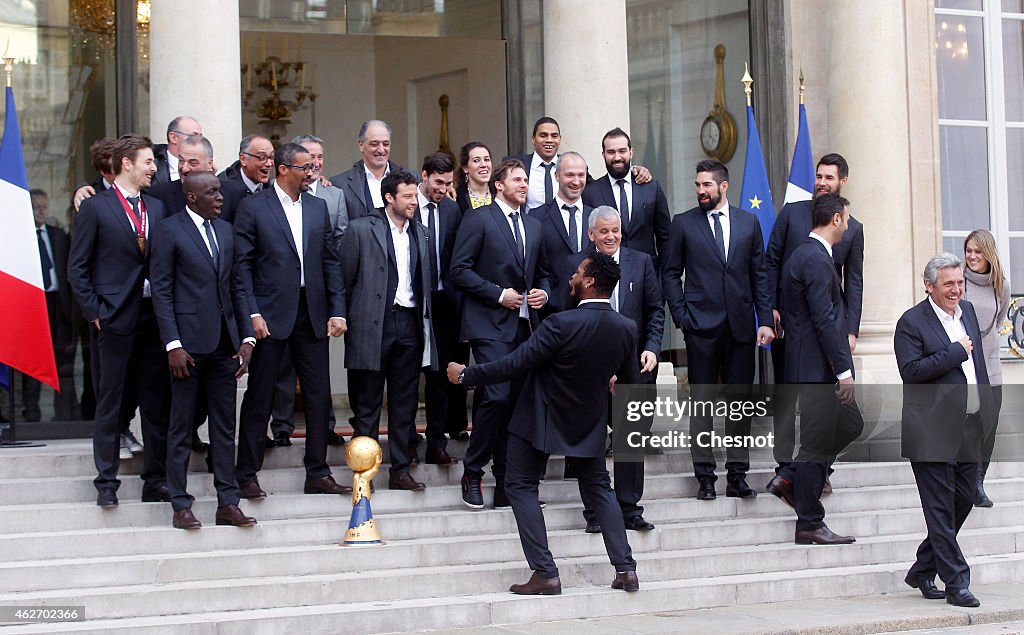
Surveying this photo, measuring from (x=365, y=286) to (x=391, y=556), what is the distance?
174 cm

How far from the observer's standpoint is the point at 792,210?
10.1 meters

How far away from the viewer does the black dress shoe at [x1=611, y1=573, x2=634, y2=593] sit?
827 centimetres

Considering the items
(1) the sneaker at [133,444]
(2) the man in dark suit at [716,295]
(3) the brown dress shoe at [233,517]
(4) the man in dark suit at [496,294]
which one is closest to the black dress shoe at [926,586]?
(2) the man in dark suit at [716,295]

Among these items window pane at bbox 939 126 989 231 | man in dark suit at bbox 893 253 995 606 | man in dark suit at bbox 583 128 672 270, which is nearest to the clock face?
window pane at bbox 939 126 989 231

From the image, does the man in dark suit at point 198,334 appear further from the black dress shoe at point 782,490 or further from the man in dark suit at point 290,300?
the black dress shoe at point 782,490

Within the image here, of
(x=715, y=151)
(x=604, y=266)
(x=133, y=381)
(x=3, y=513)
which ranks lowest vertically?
(x=3, y=513)

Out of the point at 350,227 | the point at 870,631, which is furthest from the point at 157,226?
the point at 870,631

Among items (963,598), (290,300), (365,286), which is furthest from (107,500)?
(963,598)

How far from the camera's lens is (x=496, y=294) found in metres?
9.22

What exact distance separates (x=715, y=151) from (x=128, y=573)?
8.22m

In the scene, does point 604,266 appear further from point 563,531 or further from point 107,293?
point 107,293

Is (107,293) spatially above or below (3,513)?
above

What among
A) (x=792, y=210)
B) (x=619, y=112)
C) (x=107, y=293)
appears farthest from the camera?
(x=619, y=112)

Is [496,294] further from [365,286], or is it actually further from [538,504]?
[538,504]
